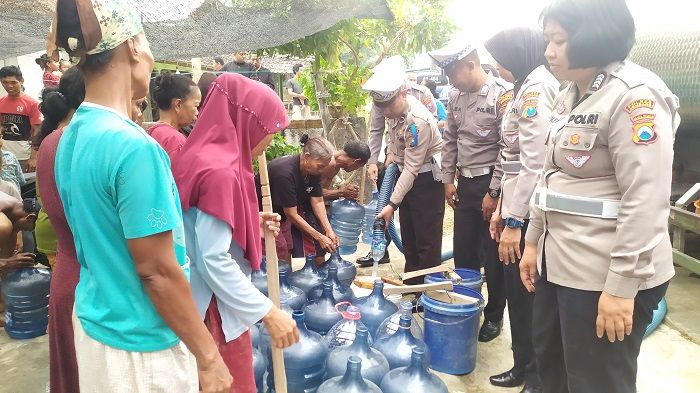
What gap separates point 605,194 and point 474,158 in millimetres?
2053

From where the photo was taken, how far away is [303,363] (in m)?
2.81

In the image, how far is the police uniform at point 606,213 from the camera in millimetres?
1631

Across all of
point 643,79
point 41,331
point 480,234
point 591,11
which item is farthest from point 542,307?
point 41,331

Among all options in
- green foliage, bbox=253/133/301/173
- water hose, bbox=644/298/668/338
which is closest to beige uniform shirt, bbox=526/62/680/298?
water hose, bbox=644/298/668/338

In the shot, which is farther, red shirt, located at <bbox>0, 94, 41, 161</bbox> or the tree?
red shirt, located at <bbox>0, 94, 41, 161</bbox>

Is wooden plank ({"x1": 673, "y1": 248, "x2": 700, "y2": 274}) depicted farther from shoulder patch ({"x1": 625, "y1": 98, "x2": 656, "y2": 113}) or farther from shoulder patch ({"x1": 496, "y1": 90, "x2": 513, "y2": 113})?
shoulder patch ({"x1": 625, "y1": 98, "x2": 656, "y2": 113})

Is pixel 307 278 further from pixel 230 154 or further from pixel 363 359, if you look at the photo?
pixel 230 154

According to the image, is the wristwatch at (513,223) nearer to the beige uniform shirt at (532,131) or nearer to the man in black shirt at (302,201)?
the beige uniform shirt at (532,131)

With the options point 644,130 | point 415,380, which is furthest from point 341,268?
point 644,130

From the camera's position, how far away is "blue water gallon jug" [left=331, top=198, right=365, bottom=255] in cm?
580

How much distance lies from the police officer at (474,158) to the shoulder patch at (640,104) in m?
1.82

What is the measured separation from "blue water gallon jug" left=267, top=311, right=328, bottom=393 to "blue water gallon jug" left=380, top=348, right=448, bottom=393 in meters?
0.50

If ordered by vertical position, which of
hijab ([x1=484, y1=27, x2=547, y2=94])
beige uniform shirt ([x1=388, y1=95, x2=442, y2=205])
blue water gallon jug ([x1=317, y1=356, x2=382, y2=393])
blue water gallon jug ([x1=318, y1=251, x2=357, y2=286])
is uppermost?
hijab ([x1=484, y1=27, x2=547, y2=94])

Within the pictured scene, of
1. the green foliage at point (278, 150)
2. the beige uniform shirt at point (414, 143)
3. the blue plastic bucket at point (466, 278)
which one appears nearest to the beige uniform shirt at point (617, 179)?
the blue plastic bucket at point (466, 278)
